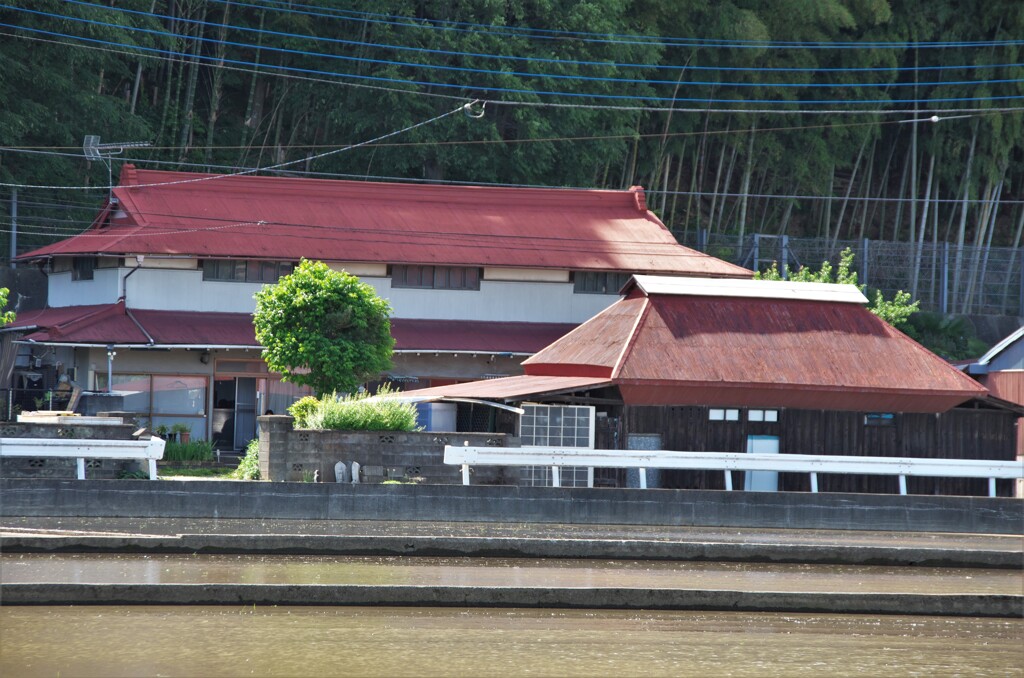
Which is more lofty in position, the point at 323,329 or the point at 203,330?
the point at 203,330

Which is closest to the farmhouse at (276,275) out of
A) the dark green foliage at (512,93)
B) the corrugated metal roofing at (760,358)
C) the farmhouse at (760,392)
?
the dark green foliage at (512,93)

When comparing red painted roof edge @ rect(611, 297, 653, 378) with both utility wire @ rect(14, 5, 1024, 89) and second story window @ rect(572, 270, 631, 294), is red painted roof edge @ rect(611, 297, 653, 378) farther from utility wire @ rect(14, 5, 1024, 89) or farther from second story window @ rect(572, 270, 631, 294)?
utility wire @ rect(14, 5, 1024, 89)

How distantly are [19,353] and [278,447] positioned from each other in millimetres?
14449

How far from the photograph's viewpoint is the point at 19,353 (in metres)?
36.1

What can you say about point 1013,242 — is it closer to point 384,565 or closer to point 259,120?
point 259,120


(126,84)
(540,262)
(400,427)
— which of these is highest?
(126,84)

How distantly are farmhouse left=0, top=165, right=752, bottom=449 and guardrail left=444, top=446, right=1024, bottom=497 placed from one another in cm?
1105

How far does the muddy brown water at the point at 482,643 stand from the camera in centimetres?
1195

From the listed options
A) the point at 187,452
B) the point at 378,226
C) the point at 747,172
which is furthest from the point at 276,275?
the point at 747,172

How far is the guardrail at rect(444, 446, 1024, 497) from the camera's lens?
A: 2452 cm

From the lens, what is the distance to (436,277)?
125ft

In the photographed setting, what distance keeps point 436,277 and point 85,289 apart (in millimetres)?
9821

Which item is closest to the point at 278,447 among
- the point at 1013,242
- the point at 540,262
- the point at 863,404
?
the point at 863,404

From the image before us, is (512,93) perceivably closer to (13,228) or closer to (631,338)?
(13,228)
